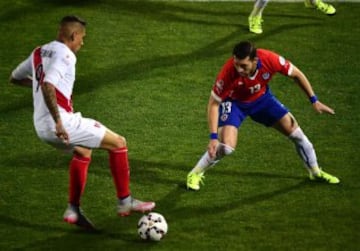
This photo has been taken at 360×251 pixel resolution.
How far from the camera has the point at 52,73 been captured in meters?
8.87

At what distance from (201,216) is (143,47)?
5.17 metres

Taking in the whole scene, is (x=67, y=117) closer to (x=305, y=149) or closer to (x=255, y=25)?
(x=305, y=149)

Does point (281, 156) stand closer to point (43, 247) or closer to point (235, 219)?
point (235, 219)

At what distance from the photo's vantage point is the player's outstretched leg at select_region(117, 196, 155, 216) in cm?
966

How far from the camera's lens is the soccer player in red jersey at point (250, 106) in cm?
1004

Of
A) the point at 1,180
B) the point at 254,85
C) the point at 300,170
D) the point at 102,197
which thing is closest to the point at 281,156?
the point at 300,170

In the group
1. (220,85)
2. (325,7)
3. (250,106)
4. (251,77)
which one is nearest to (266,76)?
(251,77)

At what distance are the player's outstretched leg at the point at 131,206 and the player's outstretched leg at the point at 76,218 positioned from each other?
0.34m

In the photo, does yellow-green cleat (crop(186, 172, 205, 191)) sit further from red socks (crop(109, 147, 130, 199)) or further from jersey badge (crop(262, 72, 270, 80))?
jersey badge (crop(262, 72, 270, 80))

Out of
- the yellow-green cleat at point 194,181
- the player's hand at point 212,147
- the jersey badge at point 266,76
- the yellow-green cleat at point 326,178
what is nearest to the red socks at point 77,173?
the player's hand at point 212,147

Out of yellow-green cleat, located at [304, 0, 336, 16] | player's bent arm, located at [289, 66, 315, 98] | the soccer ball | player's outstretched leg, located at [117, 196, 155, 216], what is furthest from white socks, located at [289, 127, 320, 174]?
yellow-green cleat, located at [304, 0, 336, 16]

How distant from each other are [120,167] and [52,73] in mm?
1198

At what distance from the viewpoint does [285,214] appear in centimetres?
997

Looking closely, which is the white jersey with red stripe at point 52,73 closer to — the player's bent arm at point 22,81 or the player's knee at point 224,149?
the player's bent arm at point 22,81
